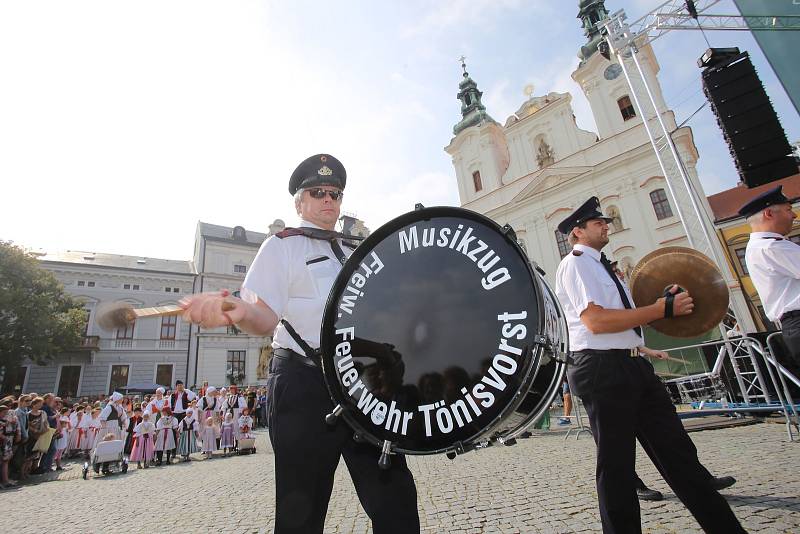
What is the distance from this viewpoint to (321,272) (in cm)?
198

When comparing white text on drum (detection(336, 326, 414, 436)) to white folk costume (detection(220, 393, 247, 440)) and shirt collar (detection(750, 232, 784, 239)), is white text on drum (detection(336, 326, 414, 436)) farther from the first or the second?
white folk costume (detection(220, 393, 247, 440))

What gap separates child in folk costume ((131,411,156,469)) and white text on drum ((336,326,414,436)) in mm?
11511

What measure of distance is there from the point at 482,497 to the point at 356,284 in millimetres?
3411

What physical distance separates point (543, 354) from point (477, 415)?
296 mm

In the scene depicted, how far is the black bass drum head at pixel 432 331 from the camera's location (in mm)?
1340

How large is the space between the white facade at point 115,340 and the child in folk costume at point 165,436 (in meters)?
17.5

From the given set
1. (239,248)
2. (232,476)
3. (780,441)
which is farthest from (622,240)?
(239,248)

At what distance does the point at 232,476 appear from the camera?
720 cm

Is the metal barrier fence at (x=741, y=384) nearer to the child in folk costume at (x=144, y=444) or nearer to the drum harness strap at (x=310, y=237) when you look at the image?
the drum harness strap at (x=310, y=237)

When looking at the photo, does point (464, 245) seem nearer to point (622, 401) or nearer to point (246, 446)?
point (622, 401)

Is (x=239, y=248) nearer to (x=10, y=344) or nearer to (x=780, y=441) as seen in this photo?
(x=10, y=344)

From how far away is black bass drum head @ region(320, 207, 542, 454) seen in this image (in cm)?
134

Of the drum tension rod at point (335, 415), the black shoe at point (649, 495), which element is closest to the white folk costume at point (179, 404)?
the black shoe at point (649, 495)

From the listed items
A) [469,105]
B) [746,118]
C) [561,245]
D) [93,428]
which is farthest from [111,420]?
[469,105]
